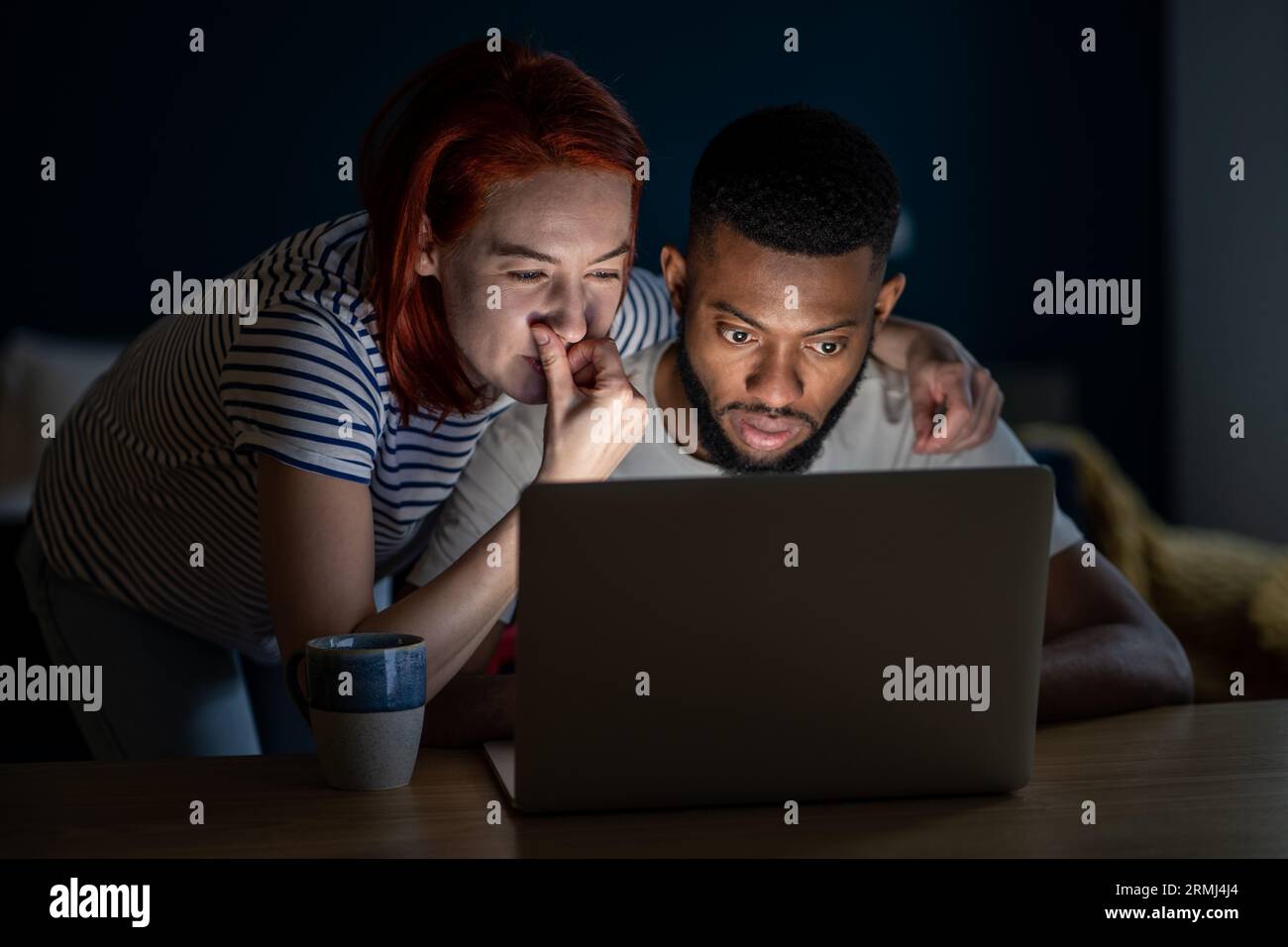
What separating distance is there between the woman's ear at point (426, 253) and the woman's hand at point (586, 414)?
0.40 ft

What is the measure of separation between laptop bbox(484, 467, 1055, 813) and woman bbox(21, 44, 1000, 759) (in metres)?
0.27

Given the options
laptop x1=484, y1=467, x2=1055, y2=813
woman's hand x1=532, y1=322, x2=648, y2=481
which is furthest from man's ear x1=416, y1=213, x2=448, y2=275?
laptop x1=484, y1=467, x2=1055, y2=813

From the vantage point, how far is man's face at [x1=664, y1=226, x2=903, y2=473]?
1451mm

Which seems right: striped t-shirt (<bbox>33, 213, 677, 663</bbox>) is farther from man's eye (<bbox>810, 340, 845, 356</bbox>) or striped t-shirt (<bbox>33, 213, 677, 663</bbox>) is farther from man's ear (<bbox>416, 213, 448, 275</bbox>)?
man's eye (<bbox>810, 340, 845, 356</bbox>)

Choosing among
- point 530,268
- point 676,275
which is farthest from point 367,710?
point 676,275

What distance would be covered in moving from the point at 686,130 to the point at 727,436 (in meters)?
2.07

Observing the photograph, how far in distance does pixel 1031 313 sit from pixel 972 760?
286 cm

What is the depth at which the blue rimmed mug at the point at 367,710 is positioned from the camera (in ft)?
2.93

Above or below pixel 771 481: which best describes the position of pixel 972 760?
below

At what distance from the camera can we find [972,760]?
2.83ft
